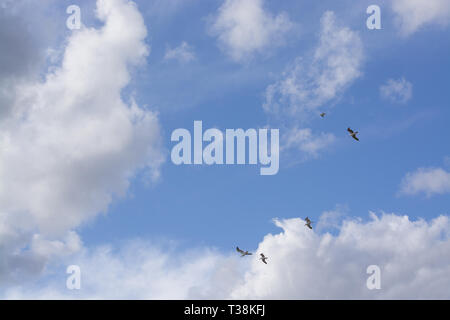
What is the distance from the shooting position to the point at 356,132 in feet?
318

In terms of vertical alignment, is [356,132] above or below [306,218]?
above
